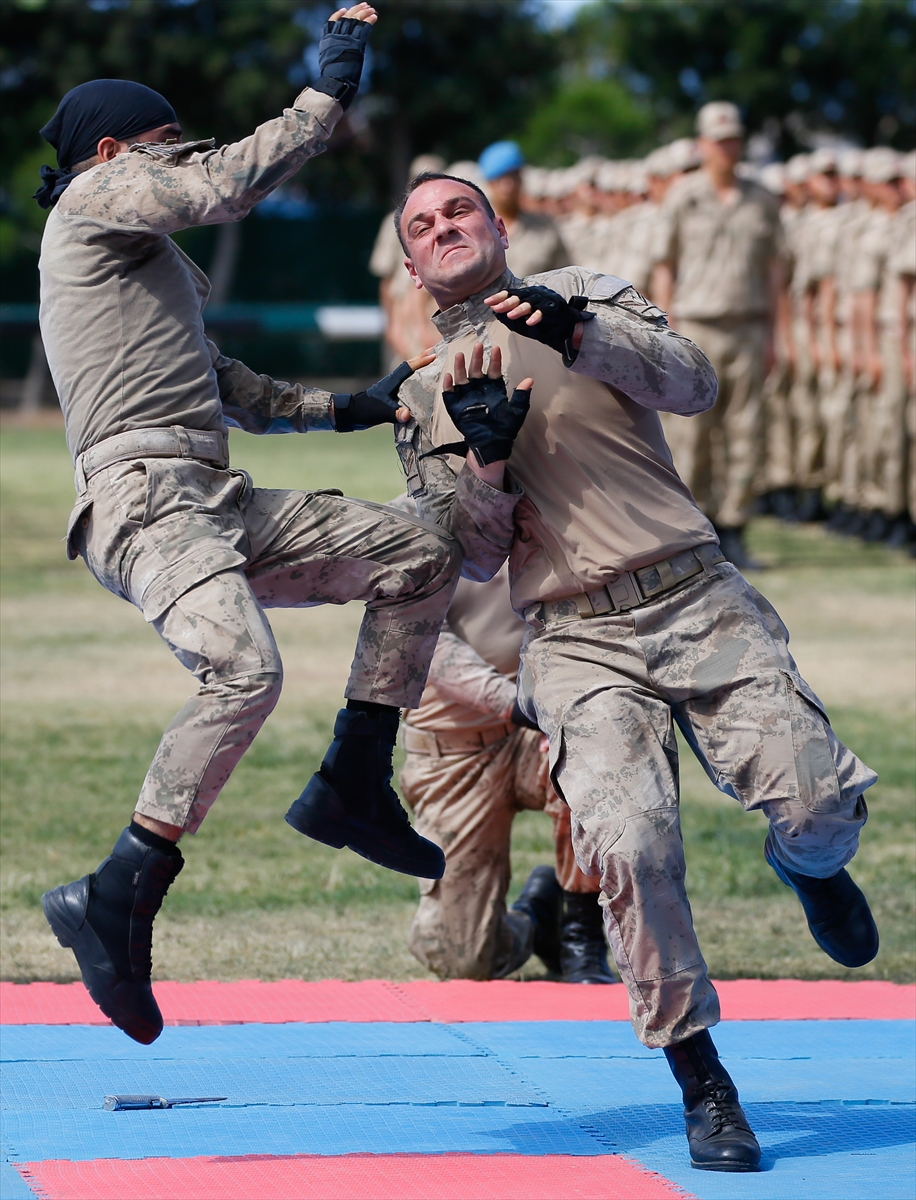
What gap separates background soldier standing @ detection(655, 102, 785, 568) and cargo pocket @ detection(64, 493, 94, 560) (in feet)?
29.6

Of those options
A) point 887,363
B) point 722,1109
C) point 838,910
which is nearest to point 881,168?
point 887,363

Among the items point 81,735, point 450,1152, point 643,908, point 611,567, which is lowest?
point 81,735

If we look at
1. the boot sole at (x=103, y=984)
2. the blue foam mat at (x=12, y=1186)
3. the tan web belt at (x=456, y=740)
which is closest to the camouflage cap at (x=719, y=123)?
the tan web belt at (x=456, y=740)

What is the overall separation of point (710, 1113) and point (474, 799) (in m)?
1.83

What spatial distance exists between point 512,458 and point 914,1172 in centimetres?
178

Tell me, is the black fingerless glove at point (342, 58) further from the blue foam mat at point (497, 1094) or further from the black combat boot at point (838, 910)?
the blue foam mat at point (497, 1094)

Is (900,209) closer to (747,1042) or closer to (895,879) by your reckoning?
(895,879)

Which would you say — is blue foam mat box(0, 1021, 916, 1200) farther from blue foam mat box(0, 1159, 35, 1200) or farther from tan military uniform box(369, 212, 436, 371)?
tan military uniform box(369, 212, 436, 371)

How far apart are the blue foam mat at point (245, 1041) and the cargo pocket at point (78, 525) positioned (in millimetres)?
1299

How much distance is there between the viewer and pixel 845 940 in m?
4.52

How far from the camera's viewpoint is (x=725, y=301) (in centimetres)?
1301

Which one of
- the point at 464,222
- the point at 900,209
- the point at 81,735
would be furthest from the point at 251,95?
the point at 464,222

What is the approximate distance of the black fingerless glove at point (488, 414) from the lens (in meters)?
4.07

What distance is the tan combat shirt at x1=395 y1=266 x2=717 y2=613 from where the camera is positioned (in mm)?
4215
